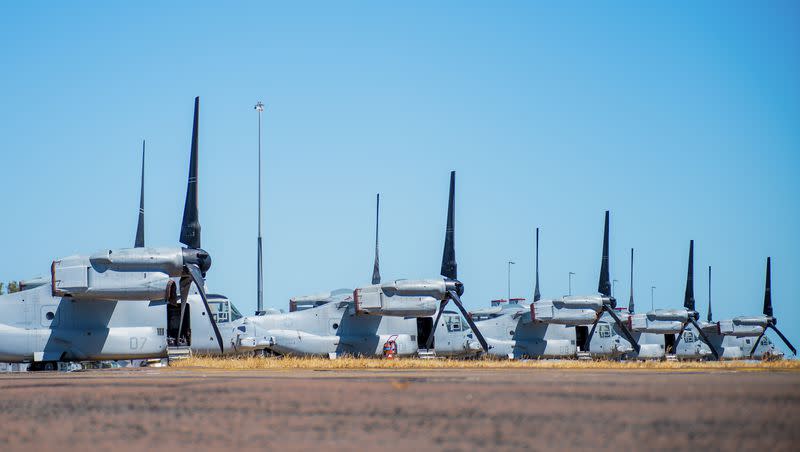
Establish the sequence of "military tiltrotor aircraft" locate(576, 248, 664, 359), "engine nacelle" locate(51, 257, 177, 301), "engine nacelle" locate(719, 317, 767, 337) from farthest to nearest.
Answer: "engine nacelle" locate(719, 317, 767, 337) < "military tiltrotor aircraft" locate(576, 248, 664, 359) < "engine nacelle" locate(51, 257, 177, 301)

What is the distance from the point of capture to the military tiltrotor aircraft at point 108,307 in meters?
32.9

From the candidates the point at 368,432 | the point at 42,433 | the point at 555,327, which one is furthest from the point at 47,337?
the point at 555,327

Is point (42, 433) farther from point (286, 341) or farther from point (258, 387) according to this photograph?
point (286, 341)

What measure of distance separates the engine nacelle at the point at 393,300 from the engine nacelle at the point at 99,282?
17027 mm

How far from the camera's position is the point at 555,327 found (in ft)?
210

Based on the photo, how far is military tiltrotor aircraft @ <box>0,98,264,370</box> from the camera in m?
32.9

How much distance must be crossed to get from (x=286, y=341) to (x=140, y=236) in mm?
9400

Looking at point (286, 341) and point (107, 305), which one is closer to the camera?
point (107, 305)

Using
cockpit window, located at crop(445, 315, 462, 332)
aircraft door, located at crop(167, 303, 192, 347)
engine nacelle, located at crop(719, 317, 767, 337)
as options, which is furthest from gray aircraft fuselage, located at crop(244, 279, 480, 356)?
engine nacelle, located at crop(719, 317, 767, 337)

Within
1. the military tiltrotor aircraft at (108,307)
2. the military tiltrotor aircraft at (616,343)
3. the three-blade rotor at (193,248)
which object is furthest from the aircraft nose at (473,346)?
the military tiltrotor aircraft at (108,307)

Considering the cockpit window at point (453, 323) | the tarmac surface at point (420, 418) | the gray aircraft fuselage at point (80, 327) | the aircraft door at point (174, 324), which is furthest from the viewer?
the cockpit window at point (453, 323)

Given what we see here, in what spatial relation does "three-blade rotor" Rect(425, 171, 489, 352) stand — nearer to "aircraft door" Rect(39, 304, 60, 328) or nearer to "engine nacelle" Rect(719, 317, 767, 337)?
"aircraft door" Rect(39, 304, 60, 328)

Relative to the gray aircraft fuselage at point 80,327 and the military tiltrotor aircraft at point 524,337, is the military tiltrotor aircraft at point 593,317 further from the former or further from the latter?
the gray aircraft fuselage at point 80,327

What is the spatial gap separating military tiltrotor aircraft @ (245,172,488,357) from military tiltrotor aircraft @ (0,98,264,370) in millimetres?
11306
